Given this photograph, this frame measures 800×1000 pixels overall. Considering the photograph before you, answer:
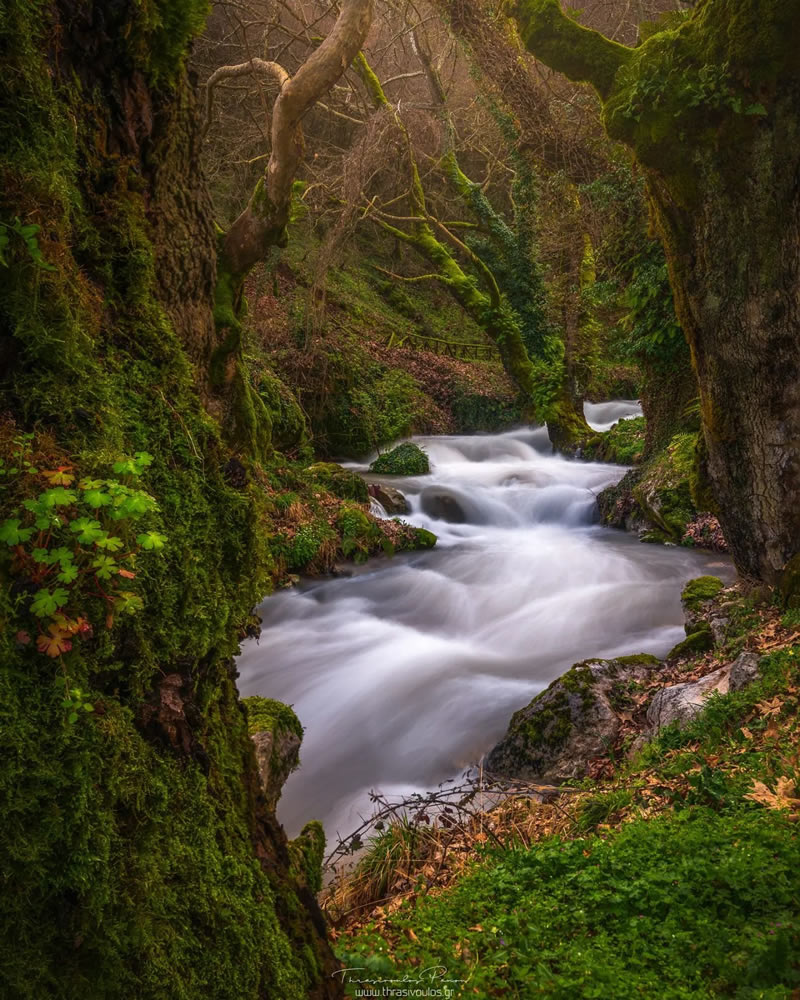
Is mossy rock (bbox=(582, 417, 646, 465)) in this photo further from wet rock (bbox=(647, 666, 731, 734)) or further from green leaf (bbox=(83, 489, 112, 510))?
green leaf (bbox=(83, 489, 112, 510))

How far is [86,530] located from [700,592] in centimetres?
731

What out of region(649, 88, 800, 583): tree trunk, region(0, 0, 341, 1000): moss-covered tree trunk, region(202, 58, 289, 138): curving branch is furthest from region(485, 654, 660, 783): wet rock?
region(202, 58, 289, 138): curving branch

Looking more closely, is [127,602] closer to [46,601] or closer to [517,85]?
[46,601]

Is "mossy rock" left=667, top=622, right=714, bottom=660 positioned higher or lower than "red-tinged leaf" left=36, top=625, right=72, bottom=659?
lower

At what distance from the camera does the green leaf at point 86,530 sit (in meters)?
1.50

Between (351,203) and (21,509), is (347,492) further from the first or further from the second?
(21,509)

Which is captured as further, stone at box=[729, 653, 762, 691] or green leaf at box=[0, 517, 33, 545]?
stone at box=[729, 653, 762, 691]

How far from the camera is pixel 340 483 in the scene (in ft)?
38.9

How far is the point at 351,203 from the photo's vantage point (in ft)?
30.5

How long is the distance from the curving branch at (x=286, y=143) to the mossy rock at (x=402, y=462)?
31.0 feet

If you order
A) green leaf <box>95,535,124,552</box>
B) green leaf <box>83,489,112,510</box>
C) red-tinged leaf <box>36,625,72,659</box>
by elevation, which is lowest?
red-tinged leaf <box>36,625,72,659</box>

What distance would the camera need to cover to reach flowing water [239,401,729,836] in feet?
19.5

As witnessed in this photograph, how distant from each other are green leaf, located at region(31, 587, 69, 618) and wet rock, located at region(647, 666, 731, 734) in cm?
453

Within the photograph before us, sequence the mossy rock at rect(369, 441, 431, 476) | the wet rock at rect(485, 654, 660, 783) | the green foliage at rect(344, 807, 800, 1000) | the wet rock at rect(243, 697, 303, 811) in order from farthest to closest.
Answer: the mossy rock at rect(369, 441, 431, 476), the wet rock at rect(485, 654, 660, 783), the wet rock at rect(243, 697, 303, 811), the green foliage at rect(344, 807, 800, 1000)
